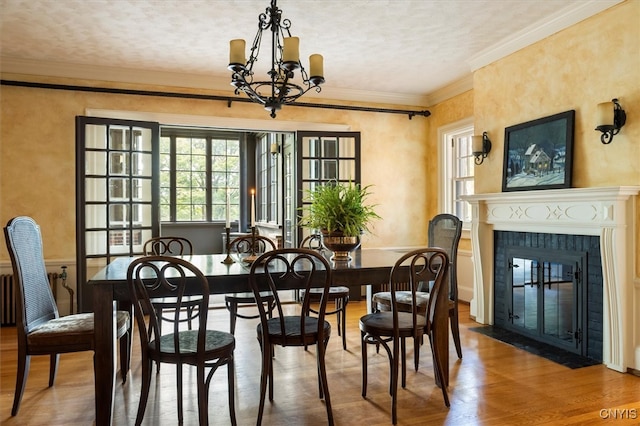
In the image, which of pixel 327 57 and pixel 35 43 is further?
pixel 327 57

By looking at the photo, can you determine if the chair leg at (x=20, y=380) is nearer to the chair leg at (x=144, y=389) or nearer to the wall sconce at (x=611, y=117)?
the chair leg at (x=144, y=389)

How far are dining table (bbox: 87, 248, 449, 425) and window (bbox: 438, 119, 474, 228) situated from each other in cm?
301

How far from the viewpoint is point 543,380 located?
291 centimetres

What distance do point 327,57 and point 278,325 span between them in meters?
2.96

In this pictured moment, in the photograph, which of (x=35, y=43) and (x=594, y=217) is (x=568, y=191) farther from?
(x=35, y=43)

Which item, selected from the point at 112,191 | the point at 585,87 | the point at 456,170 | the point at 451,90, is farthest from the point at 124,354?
the point at 451,90

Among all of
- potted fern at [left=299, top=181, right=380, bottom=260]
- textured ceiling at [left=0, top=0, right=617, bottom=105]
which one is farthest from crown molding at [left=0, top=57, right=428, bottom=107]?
potted fern at [left=299, top=181, right=380, bottom=260]

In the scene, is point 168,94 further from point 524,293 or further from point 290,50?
point 524,293

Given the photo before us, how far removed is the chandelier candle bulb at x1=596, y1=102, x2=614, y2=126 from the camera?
10.2ft

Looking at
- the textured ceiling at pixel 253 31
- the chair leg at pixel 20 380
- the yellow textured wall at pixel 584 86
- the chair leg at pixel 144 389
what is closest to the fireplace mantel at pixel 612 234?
the yellow textured wall at pixel 584 86

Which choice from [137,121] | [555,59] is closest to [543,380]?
[555,59]

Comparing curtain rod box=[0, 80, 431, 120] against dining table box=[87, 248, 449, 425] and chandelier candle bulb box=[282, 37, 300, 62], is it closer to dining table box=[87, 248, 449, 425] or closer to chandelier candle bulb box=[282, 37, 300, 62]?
chandelier candle bulb box=[282, 37, 300, 62]

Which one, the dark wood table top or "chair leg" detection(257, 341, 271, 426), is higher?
the dark wood table top

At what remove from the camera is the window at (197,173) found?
7.89 metres
